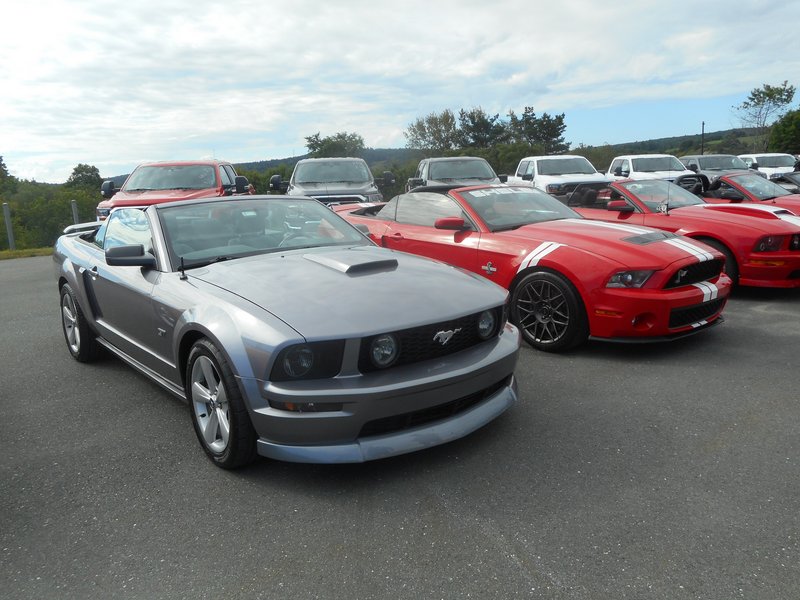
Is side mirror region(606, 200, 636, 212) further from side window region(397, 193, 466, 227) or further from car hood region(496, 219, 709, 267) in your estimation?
side window region(397, 193, 466, 227)

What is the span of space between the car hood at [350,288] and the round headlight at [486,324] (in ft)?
0.20

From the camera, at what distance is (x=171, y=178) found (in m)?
10.9

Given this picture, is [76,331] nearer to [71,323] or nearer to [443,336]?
[71,323]

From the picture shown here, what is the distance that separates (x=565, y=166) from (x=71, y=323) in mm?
13116

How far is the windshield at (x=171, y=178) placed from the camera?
10750 millimetres

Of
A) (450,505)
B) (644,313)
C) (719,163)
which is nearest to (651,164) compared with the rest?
(719,163)

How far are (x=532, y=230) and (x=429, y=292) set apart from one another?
2516 millimetres

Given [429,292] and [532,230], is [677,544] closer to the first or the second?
[429,292]

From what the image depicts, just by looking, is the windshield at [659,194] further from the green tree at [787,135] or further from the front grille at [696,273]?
the green tree at [787,135]

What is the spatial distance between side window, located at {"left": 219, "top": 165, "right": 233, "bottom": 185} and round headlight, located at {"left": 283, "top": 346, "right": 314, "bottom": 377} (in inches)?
351

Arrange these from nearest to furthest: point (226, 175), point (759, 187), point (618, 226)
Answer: point (618, 226) < point (759, 187) < point (226, 175)

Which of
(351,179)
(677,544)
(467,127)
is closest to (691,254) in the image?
(677,544)

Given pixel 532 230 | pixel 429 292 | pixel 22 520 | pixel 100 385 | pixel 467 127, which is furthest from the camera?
pixel 467 127

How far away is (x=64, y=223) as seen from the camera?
38625 millimetres
